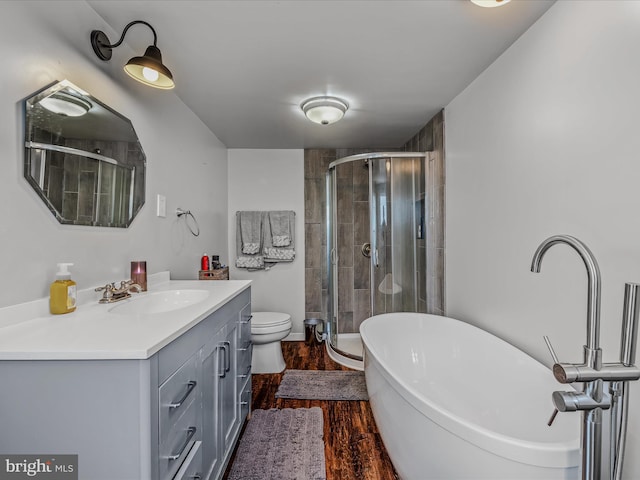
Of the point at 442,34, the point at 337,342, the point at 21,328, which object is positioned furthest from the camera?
the point at 337,342

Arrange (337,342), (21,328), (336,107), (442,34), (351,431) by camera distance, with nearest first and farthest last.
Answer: (21,328) → (442,34) → (351,431) → (336,107) → (337,342)

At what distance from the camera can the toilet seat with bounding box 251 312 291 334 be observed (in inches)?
104

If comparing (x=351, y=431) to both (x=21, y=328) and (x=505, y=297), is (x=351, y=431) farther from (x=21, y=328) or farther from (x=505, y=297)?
(x=21, y=328)

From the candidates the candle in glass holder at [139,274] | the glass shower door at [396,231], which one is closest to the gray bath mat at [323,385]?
the glass shower door at [396,231]

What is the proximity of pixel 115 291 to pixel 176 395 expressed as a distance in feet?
2.20

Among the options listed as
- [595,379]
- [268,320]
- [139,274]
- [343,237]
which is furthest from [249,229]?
[595,379]

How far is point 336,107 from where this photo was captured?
2402 mm

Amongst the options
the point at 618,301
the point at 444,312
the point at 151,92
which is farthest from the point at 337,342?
the point at 151,92

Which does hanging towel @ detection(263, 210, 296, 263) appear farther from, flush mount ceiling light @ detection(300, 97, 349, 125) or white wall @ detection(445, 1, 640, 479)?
white wall @ detection(445, 1, 640, 479)

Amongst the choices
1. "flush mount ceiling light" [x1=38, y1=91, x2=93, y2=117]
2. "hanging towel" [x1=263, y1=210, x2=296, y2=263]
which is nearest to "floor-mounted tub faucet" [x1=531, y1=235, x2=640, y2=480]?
"flush mount ceiling light" [x1=38, y1=91, x2=93, y2=117]

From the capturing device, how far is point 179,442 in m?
1.00

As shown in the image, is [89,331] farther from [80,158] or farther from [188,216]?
[188,216]

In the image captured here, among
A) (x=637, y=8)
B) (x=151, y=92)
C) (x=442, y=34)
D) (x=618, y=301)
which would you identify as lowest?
(x=618, y=301)

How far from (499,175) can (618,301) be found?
93cm
